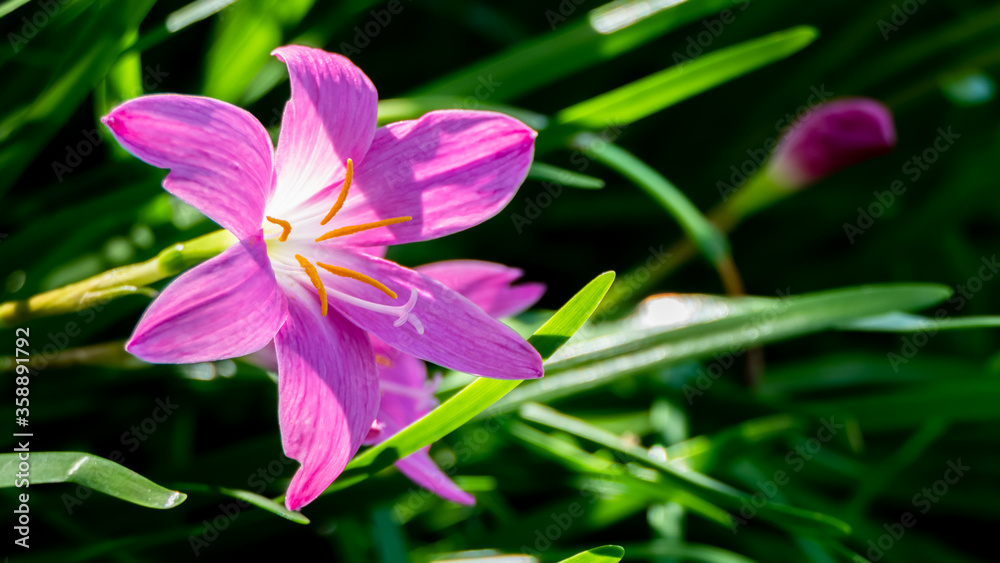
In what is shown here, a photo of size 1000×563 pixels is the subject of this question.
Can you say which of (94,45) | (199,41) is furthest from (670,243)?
(94,45)

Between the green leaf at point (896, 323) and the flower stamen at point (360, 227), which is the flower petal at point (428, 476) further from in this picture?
the green leaf at point (896, 323)

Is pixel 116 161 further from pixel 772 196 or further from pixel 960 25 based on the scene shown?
pixel 960 25

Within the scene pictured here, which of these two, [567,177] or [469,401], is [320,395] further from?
[567,177]
